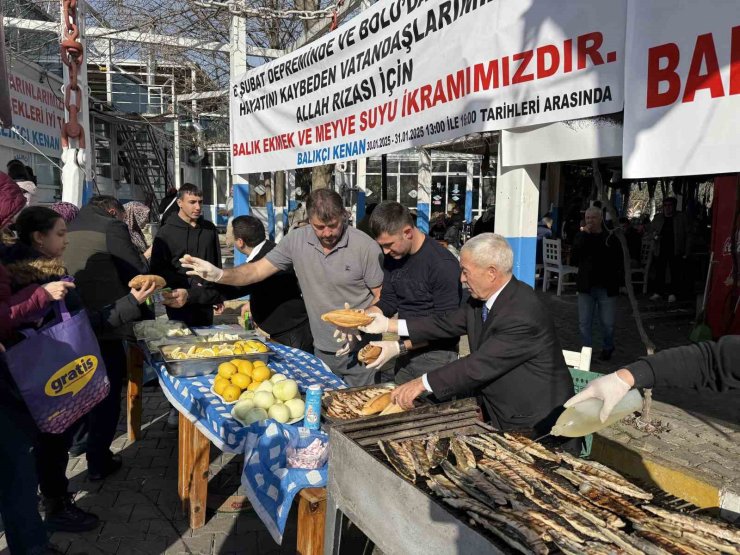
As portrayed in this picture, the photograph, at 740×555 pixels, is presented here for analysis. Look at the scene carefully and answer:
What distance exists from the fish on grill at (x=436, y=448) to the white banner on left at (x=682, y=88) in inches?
57.5

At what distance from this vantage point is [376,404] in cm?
285

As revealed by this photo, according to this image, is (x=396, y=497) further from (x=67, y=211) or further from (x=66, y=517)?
(x=67, y=211)

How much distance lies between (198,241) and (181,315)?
0.75 metres

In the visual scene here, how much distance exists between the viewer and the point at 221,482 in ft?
13.8

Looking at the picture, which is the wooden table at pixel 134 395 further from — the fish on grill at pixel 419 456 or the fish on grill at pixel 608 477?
the fish on grill at pixel 608 477

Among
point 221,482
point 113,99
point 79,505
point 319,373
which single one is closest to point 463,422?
point 319,373

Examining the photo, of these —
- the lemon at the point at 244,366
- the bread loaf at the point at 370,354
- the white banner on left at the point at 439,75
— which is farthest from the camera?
the lemon at the point at 244,366

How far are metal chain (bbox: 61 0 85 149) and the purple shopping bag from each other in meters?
3.80

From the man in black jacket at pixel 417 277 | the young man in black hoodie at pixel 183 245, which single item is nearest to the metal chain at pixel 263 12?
the young man in black hoodie at pixel 183 245

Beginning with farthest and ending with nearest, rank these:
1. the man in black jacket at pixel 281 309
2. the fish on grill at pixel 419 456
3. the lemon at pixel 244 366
→ the man in black jacket at pixel 281 309, the lemon at pixel 244 366, the fish on grill at pixel 419 456

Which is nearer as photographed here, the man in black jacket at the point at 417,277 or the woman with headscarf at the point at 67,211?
the man in black jacket at the point at 417,277

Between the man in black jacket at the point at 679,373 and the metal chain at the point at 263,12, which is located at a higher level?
the metal chain at the point at 263,12

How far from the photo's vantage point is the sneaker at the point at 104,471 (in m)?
4.21

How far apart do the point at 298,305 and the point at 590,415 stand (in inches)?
118
